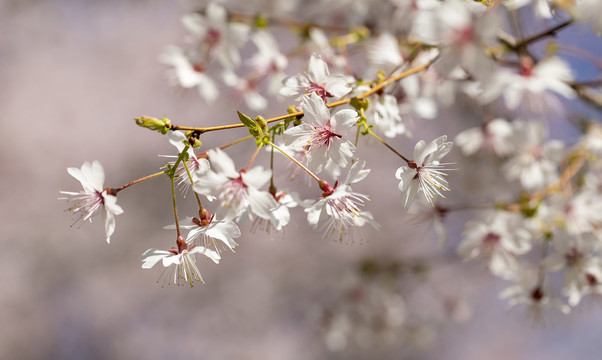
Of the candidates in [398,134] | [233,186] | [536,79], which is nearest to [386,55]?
[398,134]

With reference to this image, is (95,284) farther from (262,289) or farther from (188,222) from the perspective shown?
(188,222)

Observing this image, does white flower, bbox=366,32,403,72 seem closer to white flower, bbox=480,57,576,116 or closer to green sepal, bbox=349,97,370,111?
white flower, bbox=480,57,576,116

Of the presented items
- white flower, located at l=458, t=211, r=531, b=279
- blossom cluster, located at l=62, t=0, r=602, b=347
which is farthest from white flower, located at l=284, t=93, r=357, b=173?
white flower, located at l=458, t=211, r=531, b=279

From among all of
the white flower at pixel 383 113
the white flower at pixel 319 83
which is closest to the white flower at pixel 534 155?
the white flower at pixel 383 113

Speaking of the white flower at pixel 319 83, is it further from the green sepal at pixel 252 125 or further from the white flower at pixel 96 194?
the white flower at pixel 96 194

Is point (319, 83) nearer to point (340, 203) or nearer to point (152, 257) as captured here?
point (340, 203)

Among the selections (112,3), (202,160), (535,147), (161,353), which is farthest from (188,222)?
(112,3)
